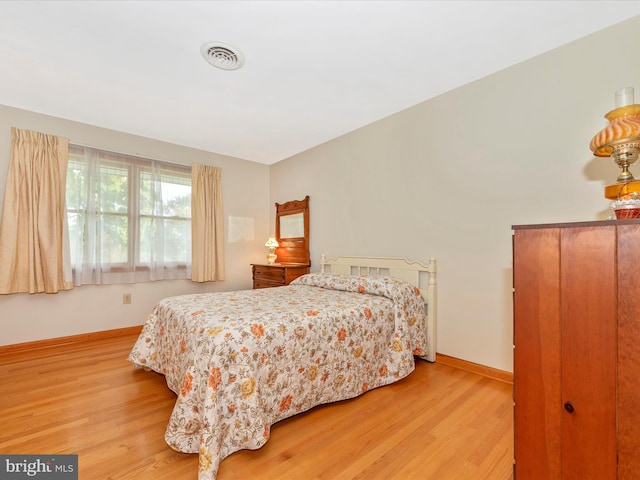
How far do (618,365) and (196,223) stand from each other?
381cm

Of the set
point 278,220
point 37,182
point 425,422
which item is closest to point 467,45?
point 425,422

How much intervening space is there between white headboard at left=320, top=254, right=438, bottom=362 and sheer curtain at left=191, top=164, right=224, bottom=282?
1.75 m

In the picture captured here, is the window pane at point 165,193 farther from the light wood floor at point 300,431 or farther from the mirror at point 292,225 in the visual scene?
the light wood floor at point 300,431

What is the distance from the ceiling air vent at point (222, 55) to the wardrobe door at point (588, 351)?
2118 millimetres

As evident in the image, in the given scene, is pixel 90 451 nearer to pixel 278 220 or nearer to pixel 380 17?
pixel 380 17

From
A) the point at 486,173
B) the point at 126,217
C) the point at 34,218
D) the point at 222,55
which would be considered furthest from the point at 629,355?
the point at 34,218

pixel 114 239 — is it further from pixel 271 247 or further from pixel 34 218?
pixel 271 247

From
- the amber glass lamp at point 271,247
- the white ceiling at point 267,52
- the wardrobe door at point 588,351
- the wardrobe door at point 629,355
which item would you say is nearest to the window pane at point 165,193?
the white ceiling at point 267,52

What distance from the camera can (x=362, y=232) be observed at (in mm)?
3186

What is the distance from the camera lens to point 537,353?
113cm

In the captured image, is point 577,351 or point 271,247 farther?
point 271,247

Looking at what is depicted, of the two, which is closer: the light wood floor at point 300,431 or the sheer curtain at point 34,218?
the light wood floor at point 300,431

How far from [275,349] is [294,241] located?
8.45 ft

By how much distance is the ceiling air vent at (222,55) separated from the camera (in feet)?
6.31
